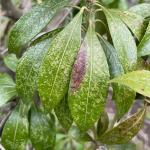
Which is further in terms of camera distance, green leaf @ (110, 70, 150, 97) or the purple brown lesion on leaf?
the purple brown lesion on leaf

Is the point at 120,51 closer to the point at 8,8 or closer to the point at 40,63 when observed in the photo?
the point at 40,63

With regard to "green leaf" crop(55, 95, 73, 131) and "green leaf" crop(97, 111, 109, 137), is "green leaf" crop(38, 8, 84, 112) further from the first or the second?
"green leaf" crop(97, 111, 109, 137)

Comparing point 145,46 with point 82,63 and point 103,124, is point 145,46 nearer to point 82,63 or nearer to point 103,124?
point 82,63

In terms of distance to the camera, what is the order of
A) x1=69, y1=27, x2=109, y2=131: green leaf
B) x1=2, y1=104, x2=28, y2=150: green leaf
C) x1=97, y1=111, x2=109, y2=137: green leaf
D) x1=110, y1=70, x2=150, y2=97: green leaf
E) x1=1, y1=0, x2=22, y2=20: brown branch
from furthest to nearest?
1. x1=1, y1=0, x2=22, y2=20: brown branch
2. x1=97, y1=111, x2=109, y2=137: green leaf
3. x1=2, y1=104, x2=28, y2=150: green leaf
4. x1=69, y1=27, x2=109, y2=131: green leaf
5. x1=110, y1=70, x2=150, y2=97: green leaf

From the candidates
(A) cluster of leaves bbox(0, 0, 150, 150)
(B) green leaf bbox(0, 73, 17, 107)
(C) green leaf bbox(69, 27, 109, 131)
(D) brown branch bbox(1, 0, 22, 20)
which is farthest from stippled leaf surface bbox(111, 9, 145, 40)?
(D) brown branch bbox(1, 0, 22, 20)

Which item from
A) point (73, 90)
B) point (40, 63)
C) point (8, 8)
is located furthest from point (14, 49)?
point (8, 8)

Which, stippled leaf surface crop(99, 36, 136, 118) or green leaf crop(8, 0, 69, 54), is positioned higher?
green leaf crop(8, 0, 69, 54)
